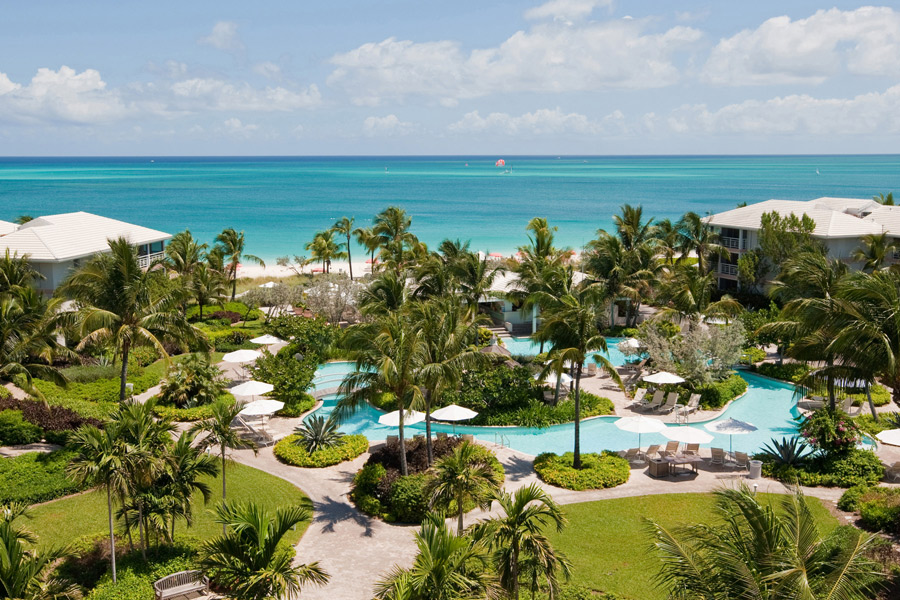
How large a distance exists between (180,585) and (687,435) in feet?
45.9

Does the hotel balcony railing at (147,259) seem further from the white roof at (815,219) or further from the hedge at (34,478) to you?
the white roof at (815,219)

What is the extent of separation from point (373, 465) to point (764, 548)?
12.3 meters

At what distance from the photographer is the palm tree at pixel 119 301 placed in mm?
21844

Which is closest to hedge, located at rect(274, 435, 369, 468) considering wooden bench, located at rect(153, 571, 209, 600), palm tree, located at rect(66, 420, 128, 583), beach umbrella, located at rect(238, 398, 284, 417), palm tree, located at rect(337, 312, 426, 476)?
beach umbrella, located at rect(238, 398, 284, 417)

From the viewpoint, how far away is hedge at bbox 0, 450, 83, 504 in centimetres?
1834

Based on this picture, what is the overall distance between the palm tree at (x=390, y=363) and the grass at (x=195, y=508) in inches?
110

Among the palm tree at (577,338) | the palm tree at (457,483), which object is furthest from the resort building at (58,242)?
the palm tree at (457,483)

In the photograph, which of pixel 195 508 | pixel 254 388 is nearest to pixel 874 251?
pixel 254 388

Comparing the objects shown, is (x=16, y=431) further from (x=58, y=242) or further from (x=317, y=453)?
(x=58, y=242)

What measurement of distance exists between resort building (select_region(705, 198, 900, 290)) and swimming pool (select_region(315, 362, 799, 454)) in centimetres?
1595

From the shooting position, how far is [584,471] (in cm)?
2072

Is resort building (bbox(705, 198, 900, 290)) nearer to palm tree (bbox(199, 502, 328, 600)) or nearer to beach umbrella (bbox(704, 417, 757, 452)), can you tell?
beach umbrella (bbox(704, 417, 757, 452))

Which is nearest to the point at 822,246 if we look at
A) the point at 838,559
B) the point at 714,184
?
the point at 838,559

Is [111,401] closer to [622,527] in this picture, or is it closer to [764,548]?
[622,527]
